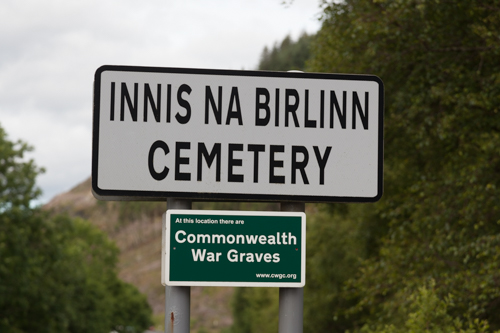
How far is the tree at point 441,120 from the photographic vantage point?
423 inches

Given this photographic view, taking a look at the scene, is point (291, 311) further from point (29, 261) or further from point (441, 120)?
point (29, 261)

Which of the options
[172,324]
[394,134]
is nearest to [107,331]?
[394,134]

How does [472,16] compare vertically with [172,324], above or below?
above

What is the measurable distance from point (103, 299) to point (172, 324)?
171 feet

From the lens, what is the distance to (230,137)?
2936 millimetres

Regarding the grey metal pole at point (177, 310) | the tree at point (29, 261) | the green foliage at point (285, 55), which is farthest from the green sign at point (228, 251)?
the green foliage at point (285, 55)

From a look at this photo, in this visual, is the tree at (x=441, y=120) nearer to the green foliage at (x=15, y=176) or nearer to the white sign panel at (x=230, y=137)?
the white sign panel at (x=230, y=137)

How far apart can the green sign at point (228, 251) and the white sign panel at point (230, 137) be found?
12cm

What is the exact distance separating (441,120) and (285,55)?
169 meters

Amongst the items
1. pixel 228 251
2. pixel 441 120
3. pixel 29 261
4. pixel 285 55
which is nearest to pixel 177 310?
pixel 228 251

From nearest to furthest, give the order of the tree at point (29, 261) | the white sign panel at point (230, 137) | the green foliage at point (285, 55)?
1. the white sign panel at point (230, 137)
2. the tree at point (29, 261)
3. the green foliage at point (285, 55)

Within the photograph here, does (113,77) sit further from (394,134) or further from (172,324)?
(394,134)

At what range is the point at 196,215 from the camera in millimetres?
Result: 2855

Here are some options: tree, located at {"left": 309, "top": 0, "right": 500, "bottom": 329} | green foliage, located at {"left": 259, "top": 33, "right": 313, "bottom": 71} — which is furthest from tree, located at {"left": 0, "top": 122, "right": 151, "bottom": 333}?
green foliage, located at {"left": 259, "top": 33, "right": 313, "bottom": 71}
